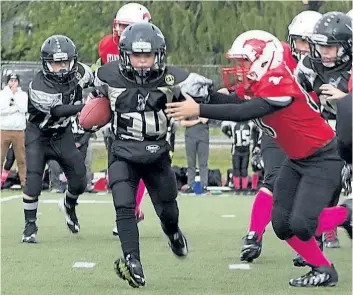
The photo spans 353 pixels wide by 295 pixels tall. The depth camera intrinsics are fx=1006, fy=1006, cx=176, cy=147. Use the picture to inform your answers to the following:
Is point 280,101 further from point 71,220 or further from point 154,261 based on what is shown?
point 71,220

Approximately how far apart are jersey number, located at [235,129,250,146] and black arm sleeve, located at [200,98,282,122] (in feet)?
27.7

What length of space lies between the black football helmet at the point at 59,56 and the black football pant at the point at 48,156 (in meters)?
0.52

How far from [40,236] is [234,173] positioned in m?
5.94

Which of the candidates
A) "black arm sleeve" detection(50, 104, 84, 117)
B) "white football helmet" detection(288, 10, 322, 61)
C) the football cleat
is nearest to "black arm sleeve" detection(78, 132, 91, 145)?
"black arm sleeve" detection(50, 104, 84, 117)

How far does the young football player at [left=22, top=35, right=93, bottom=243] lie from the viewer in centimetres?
828

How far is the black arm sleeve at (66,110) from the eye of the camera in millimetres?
7730

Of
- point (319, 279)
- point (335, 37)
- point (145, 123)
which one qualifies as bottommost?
point (319, 279)

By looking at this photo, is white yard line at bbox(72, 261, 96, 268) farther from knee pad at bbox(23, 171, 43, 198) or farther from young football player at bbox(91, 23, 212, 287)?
knee pad at bbox(23, 171, 43, 198)

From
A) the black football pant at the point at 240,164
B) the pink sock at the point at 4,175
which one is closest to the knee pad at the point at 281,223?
the black football pant at the point at 240,164

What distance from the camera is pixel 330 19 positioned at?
617 cm

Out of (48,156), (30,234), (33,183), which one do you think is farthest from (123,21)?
(30,234)

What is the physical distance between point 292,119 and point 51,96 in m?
2.72

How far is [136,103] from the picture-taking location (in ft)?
21.1

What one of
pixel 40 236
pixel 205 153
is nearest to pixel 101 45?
pixel 40 236
